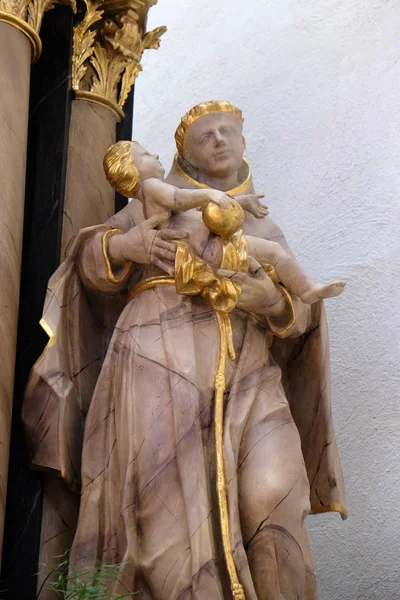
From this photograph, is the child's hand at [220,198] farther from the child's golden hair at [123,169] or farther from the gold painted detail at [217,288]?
the child's golden hair at [123,169]

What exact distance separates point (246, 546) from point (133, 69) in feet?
6.26

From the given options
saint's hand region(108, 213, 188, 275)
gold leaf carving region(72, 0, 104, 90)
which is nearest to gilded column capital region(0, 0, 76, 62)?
gold leaf carving region(72, 0, 104, 90)

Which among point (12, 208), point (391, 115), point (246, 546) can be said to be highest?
point (391, 115)

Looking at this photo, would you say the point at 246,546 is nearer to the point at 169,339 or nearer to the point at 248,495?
the point at 248,495

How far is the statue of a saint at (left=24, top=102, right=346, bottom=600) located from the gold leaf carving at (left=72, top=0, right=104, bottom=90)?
0.60 m

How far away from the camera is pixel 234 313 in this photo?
14.4 ft

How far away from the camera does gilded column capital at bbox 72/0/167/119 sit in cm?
511

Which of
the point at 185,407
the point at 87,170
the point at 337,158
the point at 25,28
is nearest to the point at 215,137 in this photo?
the point at 87,170

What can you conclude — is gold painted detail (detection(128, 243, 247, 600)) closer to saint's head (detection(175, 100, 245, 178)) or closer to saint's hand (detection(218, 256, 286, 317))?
saint's hand (detection(218, 256, 286, 317))

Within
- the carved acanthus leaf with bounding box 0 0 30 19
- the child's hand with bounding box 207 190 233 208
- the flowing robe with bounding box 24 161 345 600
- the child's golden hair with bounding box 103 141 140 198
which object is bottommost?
the flowing robe with bounding box 24 161 345 600

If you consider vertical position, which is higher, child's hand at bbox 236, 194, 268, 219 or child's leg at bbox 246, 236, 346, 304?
child's hand at bbox 236, 194, 268, 219

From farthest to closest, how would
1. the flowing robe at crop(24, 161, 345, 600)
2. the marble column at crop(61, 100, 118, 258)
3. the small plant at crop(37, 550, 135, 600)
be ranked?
the marble column at crop(61, 100, 118, 258)
the flowing robe at crop(24, 161, 345, 600)
the small plant at crop(37, 550, 135, 600)

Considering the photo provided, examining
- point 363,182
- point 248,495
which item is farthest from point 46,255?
point 363,182

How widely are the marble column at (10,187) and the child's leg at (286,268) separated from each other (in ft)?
2.37
